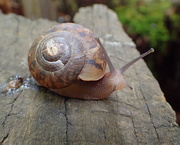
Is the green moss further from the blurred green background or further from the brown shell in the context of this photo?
the brown shell

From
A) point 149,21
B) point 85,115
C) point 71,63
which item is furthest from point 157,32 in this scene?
point 85,115

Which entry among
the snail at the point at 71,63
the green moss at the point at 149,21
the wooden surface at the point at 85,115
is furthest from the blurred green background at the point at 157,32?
the snail at the point at 71,63

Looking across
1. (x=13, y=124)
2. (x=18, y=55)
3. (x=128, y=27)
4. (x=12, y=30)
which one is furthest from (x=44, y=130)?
(x=128, y=27)

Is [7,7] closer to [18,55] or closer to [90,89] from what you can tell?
[18,55]

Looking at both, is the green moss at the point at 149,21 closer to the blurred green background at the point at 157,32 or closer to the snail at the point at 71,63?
the blurred green background at the point at 157,32

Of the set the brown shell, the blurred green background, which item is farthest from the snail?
the blurred green background

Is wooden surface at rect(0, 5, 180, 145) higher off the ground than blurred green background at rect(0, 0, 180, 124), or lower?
higher
